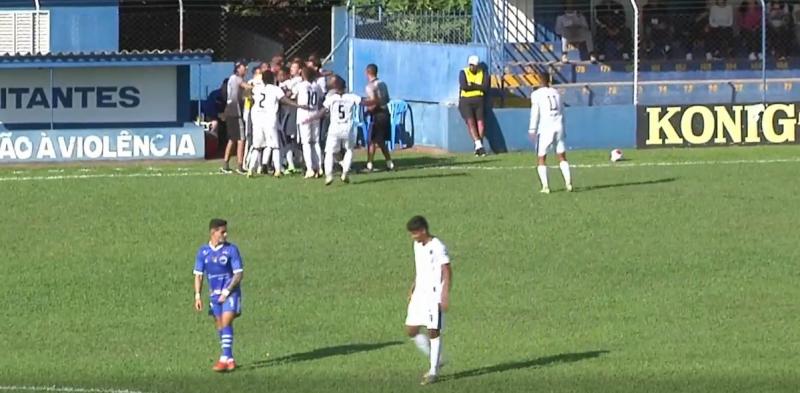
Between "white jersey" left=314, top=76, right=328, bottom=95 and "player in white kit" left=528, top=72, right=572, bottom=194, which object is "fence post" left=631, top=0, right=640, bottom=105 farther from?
"player in white kit" left=528, top=72, right=572, bottom=194

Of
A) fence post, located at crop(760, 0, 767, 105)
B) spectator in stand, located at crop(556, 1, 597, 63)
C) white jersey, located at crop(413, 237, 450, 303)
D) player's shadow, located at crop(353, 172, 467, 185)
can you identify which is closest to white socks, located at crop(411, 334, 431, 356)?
white jersey, located at crop(413, 237, 450, 303)

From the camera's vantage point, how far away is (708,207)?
84.2ft

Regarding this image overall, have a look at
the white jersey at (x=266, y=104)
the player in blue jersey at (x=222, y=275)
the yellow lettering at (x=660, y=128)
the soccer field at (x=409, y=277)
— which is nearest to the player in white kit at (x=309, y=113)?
the white jersey at (x=266, y=104)

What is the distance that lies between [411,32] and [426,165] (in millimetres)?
7035

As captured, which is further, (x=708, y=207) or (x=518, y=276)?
(x=708, y=207)

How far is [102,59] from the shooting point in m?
31.0

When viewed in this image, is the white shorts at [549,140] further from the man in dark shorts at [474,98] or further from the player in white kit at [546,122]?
the man in dark shorts at [474,98]

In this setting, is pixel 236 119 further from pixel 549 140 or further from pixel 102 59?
pixel 549 140

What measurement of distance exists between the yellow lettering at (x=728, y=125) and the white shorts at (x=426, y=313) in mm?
18626

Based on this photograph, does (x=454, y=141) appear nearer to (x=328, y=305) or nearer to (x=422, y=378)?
(x=328, y=305)

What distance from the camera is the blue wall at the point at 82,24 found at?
36844 millimetres

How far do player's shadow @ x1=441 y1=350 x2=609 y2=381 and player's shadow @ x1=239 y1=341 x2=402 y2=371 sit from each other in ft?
4.97

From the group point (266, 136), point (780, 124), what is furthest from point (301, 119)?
point (780, 124)

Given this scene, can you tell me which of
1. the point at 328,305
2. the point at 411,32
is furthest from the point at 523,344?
the point at 411,32
